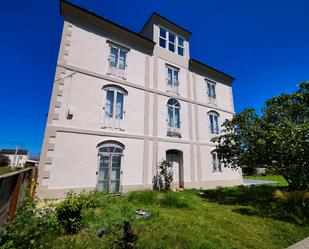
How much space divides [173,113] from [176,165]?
402cm

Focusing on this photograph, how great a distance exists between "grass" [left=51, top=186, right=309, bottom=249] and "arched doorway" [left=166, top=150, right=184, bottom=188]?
483 centimetres

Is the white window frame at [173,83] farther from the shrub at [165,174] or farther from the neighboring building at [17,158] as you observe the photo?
the neighboring building at [17,158]

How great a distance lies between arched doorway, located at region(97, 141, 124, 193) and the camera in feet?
31.3

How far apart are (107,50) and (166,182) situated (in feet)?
31.5

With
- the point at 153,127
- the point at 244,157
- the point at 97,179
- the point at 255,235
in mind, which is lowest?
the point at 255,235

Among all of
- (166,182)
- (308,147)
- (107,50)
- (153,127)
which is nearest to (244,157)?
(308,147)

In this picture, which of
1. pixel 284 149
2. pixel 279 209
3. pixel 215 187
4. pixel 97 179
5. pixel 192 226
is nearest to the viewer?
pixel 192 226

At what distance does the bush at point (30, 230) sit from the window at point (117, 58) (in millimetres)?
9207

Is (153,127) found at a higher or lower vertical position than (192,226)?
higher

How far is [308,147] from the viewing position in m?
7.59

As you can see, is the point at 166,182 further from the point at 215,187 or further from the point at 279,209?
the point at 279,209

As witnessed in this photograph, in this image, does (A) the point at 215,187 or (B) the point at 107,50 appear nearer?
(B) the point at 107,50

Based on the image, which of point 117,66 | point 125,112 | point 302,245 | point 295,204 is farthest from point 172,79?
point 302,245

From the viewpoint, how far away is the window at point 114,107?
10.3m
